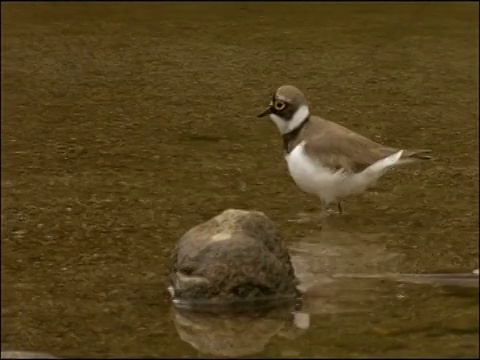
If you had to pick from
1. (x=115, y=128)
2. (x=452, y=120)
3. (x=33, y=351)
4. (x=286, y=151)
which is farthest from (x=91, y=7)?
(x=33, y=351)

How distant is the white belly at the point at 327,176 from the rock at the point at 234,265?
168 centimetres

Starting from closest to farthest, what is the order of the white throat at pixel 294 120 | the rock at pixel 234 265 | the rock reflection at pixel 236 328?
1. the rock reflection at pixel 236 328
2. the rock at pixel 234 265
3. the white throat at pixel 294 120

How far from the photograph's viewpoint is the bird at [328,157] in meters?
9.97

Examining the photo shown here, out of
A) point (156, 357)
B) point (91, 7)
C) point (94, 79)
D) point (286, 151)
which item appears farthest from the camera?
point (91, 7)

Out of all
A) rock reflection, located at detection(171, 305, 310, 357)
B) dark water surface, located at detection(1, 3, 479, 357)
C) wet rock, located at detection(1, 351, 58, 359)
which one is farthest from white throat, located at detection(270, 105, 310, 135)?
wet rock, located at detection(1, 351, 58, 359)

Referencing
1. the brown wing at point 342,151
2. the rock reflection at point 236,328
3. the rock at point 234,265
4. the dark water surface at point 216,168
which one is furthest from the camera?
the brown wing at point 342,151

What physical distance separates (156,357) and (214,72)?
789 cm

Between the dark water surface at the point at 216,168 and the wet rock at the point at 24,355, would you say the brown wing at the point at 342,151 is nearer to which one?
the dark water surface at the point at 216,168

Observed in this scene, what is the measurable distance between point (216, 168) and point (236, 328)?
355 cm

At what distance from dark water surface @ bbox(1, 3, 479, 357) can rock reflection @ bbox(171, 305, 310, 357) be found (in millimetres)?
17

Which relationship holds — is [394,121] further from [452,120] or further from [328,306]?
[328,306]

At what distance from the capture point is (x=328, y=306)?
8.12m

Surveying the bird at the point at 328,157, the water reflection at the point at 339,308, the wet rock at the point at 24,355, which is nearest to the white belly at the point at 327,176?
the bird at the point at 328,157

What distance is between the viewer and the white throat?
10.3 m
